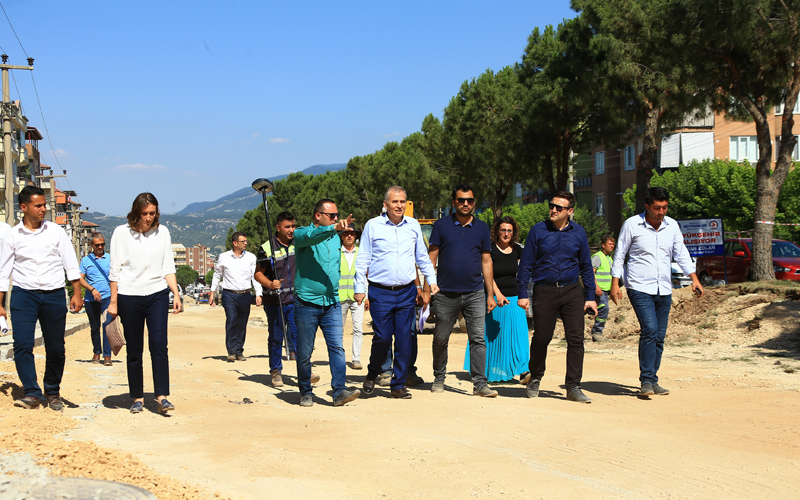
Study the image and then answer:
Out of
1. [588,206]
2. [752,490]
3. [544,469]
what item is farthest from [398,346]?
[588,206]

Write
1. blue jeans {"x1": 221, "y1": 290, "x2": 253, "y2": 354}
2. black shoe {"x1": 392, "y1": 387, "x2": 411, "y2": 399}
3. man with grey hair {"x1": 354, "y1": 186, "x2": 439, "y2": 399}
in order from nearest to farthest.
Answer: man with grey hair {"x1": 354, "y1": 186, "x2": 439, "y2": 399}, black shoe {"x1": 392, "y1": 387, "x2": 411, "y2": 399}, blue jeans {"x1": 221, "y1": 290, "x2": 253, "y2": 354}

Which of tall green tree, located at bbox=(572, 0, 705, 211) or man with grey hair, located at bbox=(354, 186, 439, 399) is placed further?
tall green tree, located at bbox=(572, 0, 705, 211)

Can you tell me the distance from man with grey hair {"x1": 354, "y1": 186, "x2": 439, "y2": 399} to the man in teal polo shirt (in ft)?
1.15

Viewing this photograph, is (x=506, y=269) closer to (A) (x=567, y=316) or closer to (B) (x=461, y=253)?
(B) (x=461, y=253)

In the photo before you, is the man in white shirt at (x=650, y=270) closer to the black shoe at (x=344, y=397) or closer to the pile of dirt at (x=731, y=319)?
the black shoe at (x=344, y=397)

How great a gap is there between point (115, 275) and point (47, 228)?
38.3 inches

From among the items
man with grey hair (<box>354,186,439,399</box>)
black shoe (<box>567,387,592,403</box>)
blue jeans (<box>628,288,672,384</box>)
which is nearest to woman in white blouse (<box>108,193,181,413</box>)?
man with grey hair (<box>354,186,439,399</box>)

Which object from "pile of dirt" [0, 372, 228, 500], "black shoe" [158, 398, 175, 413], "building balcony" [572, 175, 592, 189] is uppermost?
"building balcony" [572, 175, 592, 189]

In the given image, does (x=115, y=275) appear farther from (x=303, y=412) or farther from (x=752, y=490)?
(x=752, y=490)

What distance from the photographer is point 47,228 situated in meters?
7.41

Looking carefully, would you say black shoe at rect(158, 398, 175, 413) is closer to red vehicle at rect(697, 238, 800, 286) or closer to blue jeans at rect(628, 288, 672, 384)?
blue jeans at rect(628, 288, 672, 384)

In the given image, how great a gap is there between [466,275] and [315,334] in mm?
1674

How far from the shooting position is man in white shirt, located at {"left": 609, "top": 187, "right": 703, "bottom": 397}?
8086mm

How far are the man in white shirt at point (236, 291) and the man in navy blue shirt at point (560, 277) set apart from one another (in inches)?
213
